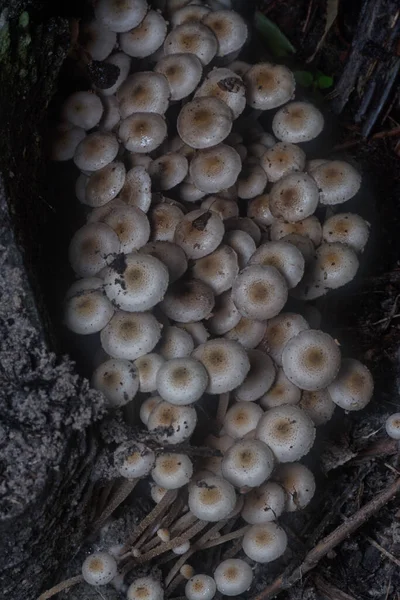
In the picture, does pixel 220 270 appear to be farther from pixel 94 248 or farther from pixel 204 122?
pixel 204 122

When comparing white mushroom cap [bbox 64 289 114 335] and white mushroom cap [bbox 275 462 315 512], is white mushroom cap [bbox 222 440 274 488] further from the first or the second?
white mushroom cap [bbox 64 289 114 335]

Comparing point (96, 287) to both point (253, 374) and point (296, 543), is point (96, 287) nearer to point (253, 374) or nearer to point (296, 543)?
point (253, 374)

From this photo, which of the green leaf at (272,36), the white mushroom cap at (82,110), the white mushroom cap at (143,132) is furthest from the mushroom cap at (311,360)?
the green leaf at (272,36)

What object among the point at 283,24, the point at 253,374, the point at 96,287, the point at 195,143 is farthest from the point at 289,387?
the point at 283,24

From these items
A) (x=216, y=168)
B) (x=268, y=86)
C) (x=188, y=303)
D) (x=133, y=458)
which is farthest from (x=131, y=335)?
(x=268, y=86)

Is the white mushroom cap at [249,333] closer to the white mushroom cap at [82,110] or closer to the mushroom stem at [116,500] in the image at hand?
the mushroom stem at [116,500]

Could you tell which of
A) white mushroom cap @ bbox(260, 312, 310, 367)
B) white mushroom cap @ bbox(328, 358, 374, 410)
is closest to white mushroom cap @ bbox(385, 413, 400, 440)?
white mushroom cap @ bbox(328, 358, 374, 410)
